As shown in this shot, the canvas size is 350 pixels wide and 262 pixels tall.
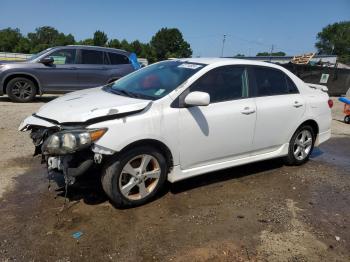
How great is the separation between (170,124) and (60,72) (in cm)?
789

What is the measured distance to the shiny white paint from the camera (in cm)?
372

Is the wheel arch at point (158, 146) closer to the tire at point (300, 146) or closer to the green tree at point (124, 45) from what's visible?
the tire at point (300, 146)

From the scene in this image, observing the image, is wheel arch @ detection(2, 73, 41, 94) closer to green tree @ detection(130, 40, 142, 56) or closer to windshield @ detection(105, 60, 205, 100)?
windshield @ detection(105, 60, 205, 100)

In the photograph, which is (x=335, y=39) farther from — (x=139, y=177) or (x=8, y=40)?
(x=139, y=177)

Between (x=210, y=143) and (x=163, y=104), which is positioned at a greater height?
(x=163, y=104)

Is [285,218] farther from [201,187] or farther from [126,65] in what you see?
[126,65]

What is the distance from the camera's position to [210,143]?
4.36 m

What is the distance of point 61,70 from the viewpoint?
10891mm

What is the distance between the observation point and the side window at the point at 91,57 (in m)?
11.2

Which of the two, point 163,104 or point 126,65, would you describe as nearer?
point 163,104

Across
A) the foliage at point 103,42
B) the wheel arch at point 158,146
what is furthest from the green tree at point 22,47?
the wheel arch at point 158,146

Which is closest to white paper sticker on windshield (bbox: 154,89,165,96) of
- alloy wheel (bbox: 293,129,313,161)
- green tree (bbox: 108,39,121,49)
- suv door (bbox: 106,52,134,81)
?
alloy wheel (bbox: 293,129,313,161)

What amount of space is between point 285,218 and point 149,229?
1.54 meters

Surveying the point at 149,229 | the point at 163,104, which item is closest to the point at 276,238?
the point at 149,229
